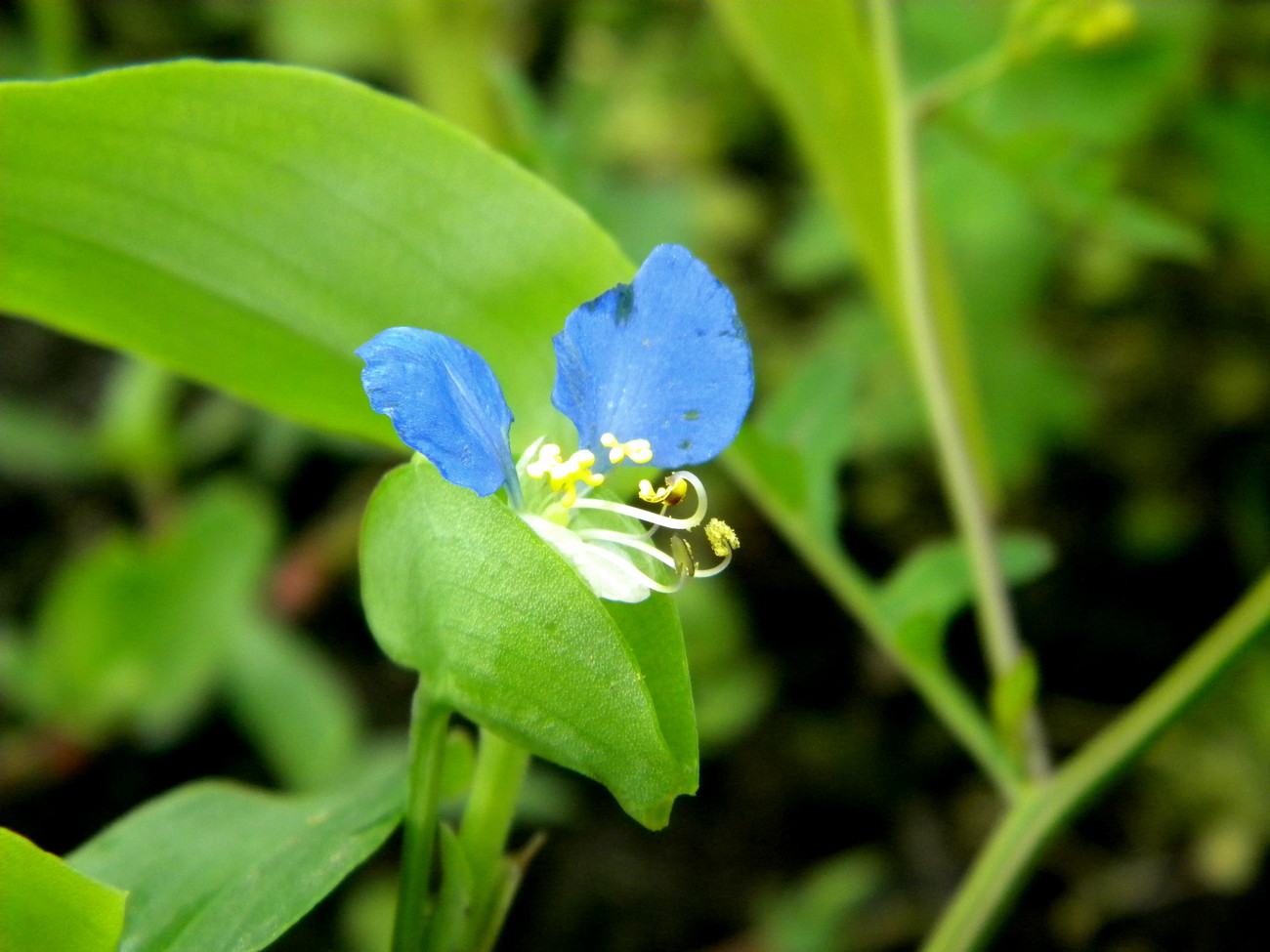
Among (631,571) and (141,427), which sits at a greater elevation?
(141,427)

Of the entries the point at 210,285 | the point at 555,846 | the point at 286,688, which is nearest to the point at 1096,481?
the point at 555,846

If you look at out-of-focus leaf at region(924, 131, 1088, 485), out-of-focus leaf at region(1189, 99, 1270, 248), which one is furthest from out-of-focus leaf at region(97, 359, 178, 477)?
out-of-focus leaf at region(1189, 99, 1270, 248)

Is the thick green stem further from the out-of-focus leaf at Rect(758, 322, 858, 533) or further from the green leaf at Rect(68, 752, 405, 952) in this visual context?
the green leaf at Rect(68, 752, 405, 952)

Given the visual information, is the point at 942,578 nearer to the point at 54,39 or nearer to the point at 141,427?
the point at 141,427

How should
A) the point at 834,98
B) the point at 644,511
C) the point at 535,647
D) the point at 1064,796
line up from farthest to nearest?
1. the point at 834,98
2. the point at 1064,796
3. the point at 644,511
4. the point at 535,647

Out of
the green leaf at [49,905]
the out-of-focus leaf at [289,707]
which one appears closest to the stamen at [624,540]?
the green leaf at [49,905]

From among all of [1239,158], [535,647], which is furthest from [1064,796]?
[1239,158]

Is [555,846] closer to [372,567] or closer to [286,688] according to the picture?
[286,688]
